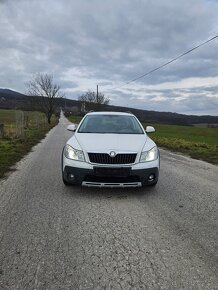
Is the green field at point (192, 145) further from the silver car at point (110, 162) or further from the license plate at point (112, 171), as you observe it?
the license plate at point (112, 171)

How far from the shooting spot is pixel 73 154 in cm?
643

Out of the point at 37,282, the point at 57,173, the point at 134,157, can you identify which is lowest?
the point at 57,173

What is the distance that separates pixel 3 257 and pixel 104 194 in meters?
3.02

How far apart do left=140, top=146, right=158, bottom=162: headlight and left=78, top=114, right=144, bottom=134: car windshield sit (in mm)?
1187

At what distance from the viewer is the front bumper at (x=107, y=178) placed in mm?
6152

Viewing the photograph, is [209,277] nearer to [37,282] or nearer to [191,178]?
[37,282]

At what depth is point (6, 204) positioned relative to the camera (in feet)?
18.9

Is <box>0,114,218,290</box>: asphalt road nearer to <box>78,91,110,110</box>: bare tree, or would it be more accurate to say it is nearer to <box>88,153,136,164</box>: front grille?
<box>88,153,136,164</box>: front grille

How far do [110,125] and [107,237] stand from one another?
3.98 metres

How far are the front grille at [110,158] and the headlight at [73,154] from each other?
7.8 inches

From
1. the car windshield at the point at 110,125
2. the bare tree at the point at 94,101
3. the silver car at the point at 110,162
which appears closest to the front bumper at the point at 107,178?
the silver car at the point at 110,162

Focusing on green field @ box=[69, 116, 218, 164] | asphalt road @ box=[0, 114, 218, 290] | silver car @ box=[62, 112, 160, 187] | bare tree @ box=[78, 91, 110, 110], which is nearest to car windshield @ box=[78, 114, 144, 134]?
silver car @ box=[62, 112, 160, 187]

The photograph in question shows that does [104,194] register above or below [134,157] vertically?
below

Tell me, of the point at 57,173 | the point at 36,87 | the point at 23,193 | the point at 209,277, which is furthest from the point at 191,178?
the point at 36,87
